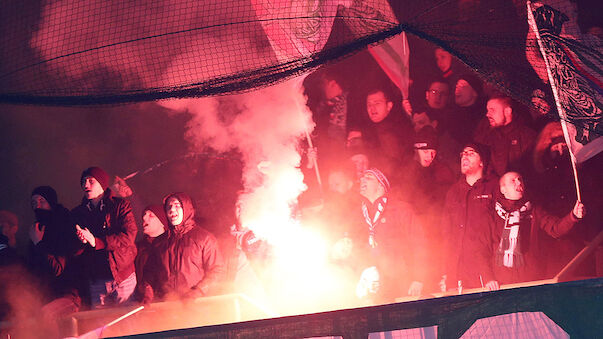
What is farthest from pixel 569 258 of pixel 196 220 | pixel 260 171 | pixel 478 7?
pixel 196 220

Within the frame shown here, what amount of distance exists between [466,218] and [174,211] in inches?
85.2

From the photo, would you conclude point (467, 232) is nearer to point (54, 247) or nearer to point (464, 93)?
point (464, 93)

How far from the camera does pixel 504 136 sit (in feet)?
13.5

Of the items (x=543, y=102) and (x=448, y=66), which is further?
(x=448, y=66)

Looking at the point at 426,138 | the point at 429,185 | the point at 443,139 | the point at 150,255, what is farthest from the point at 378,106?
the point at 150,255

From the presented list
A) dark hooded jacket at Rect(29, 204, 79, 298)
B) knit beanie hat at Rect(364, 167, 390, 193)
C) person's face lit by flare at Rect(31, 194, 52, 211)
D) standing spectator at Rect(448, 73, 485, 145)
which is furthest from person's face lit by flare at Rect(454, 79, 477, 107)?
person's face lit by flare at Rect(31, 194, 52, 211)

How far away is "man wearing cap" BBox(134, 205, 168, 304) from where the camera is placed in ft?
14.9

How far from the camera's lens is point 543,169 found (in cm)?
407

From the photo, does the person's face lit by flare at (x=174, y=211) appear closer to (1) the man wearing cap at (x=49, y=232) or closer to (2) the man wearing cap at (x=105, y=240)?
(2) the man wearing cap at (x=105, y=240)

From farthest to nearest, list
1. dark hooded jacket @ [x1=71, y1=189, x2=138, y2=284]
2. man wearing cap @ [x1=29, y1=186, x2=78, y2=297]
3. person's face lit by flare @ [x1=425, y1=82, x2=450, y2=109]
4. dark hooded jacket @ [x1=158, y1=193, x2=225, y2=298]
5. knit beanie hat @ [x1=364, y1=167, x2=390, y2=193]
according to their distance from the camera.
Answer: man wearing cap @ [x1=29, y1=186, x2=78, y2=297], dark hooded jacket @ [x1=71, y1=189, x2=138, y2=284], dark hooded jacket @ [x1=158, y1=193, x2=225, y2=298], knit beanie hat @ [x1=364, y1=167, x2=390, y2=193], person's face lit by flare @ [x1=425, y1=82, x2=450, y2=109]

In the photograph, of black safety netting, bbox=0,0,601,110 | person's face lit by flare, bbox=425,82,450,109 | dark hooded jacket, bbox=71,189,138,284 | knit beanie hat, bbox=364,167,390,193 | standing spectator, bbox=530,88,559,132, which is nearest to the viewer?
standing spectator, bbox=530,88,559,132

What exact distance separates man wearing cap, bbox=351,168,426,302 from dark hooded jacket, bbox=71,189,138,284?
174 cm

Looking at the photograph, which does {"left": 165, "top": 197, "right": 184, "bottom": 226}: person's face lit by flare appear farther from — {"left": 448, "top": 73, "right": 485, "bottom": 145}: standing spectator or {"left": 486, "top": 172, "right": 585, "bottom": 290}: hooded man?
{"left": 486, "top": 172, "right": 585, "bottom": 290}: hooded man

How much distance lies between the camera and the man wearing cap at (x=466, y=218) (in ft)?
13.7
